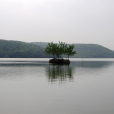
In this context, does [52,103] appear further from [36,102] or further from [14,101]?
[14,101]

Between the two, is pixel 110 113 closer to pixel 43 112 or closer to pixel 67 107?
pixel 67 107

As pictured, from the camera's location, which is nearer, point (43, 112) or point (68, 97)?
point (43, 112)

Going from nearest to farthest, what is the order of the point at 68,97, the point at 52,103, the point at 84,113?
the point at 84,113, the point at 52,103, the point at 68,97

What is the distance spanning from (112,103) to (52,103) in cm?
572

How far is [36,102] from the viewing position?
56.0 ft

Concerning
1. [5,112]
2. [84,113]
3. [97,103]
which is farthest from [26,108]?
[97,103]

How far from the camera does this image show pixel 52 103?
1673 centimetres

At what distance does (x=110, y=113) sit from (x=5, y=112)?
27.1 ft

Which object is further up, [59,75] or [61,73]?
[59,75]

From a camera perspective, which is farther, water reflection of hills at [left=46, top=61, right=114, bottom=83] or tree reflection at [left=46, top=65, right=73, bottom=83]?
water reflection of hills at [left=46, top=61, right=114, bottom=83]

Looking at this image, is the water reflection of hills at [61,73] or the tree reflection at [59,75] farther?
the water reflection of hills at [61,73]

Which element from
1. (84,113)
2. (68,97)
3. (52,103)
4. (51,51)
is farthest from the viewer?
(51,51)

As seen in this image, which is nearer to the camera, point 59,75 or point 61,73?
point 59,75

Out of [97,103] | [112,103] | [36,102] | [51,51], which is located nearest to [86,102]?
[97,103]
